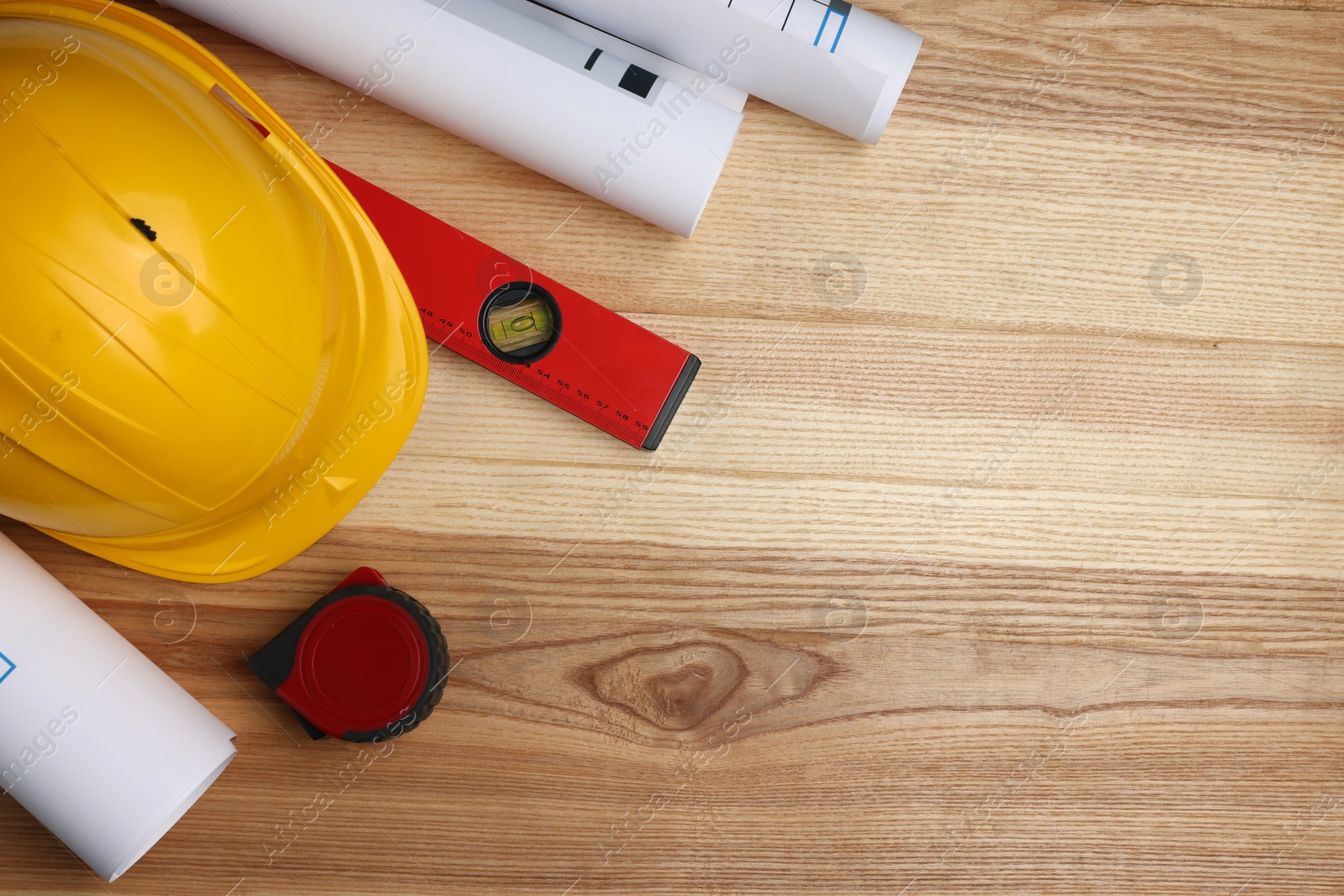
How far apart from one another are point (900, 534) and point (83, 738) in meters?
0.66

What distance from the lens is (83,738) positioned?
1.85 ft

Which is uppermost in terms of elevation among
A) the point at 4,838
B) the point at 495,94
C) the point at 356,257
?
the point at 495,94

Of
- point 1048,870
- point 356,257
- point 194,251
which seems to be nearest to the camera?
point 194,251

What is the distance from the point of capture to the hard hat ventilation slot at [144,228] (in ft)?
1.50

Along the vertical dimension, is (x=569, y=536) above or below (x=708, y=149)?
below

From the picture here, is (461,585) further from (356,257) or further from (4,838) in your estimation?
(4,838)

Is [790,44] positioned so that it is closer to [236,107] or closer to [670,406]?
[670,406]

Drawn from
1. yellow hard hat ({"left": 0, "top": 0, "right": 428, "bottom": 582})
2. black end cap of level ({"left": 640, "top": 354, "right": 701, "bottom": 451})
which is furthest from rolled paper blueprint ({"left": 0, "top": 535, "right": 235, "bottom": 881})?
black end cap of level ({"left": 640, "top": 354, "right": 701, "bottom": 451})

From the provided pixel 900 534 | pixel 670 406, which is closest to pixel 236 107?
pixel 670 406

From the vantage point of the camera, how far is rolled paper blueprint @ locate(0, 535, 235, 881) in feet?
1.83

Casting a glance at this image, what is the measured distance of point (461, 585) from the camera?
0.68m

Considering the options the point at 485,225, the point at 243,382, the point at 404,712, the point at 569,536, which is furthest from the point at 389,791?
the point at 485,225

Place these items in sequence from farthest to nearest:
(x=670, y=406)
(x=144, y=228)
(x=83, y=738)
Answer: (x=670, y=406), (x=83, y=738), (x=144, y=228)

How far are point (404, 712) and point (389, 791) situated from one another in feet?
0.35
